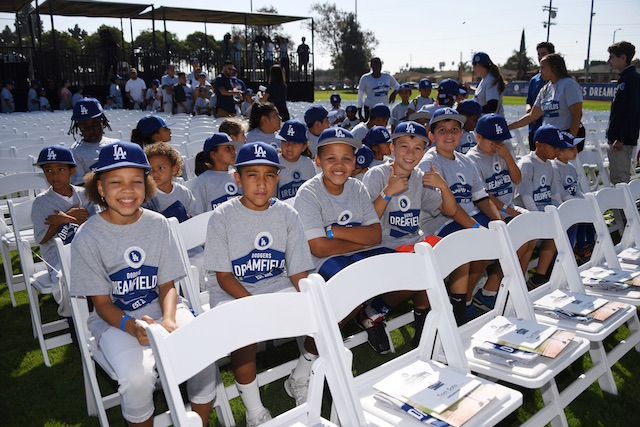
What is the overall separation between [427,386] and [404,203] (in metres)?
1.65

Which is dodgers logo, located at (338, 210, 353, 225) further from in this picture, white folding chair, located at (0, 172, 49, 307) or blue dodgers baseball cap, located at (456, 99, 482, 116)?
blue dodgers baseball cap, located at (456, 99, 482, 116)

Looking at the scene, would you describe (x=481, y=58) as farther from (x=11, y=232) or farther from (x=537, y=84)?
(x=11, y=232)

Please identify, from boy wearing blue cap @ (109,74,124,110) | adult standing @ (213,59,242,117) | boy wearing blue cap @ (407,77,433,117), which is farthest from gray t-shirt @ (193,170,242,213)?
boy wearing blue cap @ (109,74,124,110)

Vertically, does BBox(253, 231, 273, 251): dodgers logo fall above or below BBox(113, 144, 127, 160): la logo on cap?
below

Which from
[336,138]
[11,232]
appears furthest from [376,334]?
[11,232]

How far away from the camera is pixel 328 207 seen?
3.03m

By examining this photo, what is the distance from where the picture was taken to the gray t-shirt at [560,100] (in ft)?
17.8

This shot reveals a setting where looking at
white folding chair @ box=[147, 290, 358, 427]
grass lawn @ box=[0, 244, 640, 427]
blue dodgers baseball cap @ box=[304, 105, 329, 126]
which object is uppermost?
blue dodgers baseball cap @ box=[304, 105, 329, 126]

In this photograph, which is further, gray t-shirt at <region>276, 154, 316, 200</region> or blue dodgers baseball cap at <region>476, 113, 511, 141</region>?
gray t-shirt at <region>276, 154, 316, 200</region>

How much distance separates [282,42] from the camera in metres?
18.4

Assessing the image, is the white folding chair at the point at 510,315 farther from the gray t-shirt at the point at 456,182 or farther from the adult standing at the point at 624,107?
the adult standing at the point at 624,107

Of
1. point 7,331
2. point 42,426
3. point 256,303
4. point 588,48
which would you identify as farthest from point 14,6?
point 588,48

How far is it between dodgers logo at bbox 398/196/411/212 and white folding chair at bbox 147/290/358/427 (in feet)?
5.68

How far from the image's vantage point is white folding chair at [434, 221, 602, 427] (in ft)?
6.63
